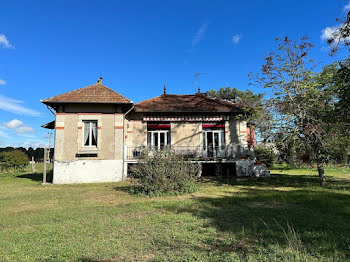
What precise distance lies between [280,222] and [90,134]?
1154cm

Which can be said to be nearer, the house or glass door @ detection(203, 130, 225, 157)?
the house

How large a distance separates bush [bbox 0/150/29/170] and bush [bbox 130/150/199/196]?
627 inches

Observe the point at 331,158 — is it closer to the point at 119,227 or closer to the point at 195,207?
the point at 195,207

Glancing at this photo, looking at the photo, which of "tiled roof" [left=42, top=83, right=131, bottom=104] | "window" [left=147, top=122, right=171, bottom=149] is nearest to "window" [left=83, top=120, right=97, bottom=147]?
"tiled roof" [left=42, top=83, right=131, bottom=104]

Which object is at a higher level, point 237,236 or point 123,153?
point 123,153

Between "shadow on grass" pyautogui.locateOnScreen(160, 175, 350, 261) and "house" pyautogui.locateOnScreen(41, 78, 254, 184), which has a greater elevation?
"house" pyautogui.locateOnScreen(41, 78, 254, 184)

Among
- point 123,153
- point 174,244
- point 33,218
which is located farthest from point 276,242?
point 123,153

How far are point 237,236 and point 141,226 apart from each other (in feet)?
6.32

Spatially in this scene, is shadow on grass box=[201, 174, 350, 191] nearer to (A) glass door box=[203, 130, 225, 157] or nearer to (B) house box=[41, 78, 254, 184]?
(B) house box=[41, 78, 254, 184]

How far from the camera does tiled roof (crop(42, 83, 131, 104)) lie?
12905 millimetres

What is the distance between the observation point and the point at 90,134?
13.4 m

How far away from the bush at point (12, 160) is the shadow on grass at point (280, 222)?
18727mm

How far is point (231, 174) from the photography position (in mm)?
14844

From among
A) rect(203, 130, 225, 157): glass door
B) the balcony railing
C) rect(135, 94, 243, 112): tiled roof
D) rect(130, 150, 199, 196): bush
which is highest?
rect(135, 94, 243, 112): tiled roof
